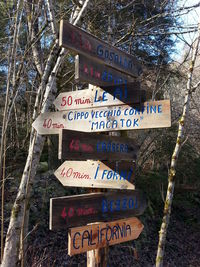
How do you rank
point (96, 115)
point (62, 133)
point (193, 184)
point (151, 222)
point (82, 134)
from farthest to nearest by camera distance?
point (193, 184) < point (151, 222) < point (96, 115) < point (82, 134) < point (62, 133)

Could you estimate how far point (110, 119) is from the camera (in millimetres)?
2576

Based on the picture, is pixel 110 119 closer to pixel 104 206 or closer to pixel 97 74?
pixel 97 74

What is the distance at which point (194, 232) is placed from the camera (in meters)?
9.19

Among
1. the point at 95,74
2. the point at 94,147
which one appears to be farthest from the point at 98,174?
the point at 95,74

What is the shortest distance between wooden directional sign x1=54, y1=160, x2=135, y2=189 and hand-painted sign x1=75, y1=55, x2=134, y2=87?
0.70 metres

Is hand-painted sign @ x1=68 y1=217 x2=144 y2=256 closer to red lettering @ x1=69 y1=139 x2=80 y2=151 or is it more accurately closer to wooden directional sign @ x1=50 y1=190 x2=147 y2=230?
wooden directional sign @ x1=50 y1=190 x2=147 y2=230

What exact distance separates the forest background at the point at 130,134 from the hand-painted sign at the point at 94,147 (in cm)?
114

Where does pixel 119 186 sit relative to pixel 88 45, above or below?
below

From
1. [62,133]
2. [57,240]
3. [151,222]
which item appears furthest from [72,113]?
[151,222]

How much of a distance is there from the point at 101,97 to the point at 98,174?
2.18ft

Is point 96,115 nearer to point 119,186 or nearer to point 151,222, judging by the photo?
point 119,186

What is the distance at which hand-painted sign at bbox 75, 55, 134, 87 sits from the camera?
7.81ft

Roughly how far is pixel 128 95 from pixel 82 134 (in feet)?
1.68

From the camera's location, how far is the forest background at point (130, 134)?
15.4 feet
